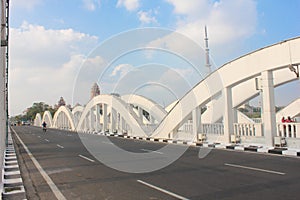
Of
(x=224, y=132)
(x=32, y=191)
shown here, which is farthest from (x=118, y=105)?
(x=32, y=191)

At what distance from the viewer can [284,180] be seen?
724 centimetres

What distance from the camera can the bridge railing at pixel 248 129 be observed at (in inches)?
623

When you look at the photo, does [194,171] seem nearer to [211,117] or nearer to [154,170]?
[154,170]

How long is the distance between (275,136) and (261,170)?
613 centimetres

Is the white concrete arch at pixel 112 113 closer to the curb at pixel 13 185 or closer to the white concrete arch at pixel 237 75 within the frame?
the white concrete arch at pixel 237 75

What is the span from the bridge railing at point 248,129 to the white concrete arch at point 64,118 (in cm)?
4013

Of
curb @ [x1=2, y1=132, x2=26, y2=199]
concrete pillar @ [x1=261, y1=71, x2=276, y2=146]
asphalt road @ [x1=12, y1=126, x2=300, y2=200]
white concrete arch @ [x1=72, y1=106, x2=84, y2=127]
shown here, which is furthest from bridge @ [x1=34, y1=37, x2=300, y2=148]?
white concrete arch @ [x1=72, y1=106, x2=84, y2=127]

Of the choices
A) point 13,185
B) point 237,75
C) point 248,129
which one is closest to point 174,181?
point 13,185

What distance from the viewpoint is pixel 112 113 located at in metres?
36.2

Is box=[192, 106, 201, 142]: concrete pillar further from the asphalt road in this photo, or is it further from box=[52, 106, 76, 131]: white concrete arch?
box=[52, 106, 76, 131]: white concrete arch

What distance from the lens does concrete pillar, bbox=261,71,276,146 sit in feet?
46.4

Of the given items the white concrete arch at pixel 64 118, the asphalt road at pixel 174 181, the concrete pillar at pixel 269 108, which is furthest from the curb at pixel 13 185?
the white concrete arch at pixel 64 118

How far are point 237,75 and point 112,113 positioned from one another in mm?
22612

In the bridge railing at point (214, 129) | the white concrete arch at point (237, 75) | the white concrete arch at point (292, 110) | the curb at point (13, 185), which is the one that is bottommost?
the curb at point (13, 185)
